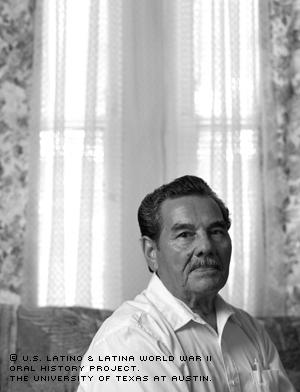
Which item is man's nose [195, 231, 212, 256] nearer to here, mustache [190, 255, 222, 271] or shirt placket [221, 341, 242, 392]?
mustache [190, 255, 222, 271]

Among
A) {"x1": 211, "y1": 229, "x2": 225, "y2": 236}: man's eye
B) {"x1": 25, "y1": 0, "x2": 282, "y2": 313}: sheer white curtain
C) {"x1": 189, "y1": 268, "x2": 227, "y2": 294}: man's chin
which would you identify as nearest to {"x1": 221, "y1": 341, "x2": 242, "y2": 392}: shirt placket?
{"x1": 189, "y1": 268, "x2": 227, "y2": 294}: man's chin

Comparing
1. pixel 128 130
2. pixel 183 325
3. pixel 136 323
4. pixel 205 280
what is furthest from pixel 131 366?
pixel 128 130

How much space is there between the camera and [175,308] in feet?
5.85

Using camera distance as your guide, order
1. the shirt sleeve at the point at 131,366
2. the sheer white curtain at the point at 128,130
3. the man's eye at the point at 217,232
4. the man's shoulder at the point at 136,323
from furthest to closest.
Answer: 1. the sheer white curtain at the point at 128,130
2. the man's eye at the point at 217,232
3. the man's shoulder at the point at 136,323
4. the shirt sleeve at the point at 131,366

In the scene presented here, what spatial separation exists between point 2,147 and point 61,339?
37.8 inches

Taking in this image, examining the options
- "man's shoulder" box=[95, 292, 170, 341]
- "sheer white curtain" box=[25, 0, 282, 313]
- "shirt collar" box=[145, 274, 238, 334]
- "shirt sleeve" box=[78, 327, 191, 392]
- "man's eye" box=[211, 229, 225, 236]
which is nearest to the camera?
"shirt sleeve" box=[78, 327, 191, 392]

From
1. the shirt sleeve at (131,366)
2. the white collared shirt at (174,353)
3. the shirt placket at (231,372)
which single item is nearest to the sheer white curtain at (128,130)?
the white collared shirt at (174,353)

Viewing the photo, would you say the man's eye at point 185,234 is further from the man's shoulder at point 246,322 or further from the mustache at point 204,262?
the man's shoulder at point 246,322

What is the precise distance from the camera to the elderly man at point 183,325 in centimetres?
157

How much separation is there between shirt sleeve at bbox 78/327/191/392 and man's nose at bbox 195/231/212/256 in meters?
0.29

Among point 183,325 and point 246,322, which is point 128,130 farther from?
point 183,325

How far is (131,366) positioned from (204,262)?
39 centimetres

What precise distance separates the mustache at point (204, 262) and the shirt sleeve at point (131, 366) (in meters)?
0.26

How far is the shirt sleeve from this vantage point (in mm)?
1518
